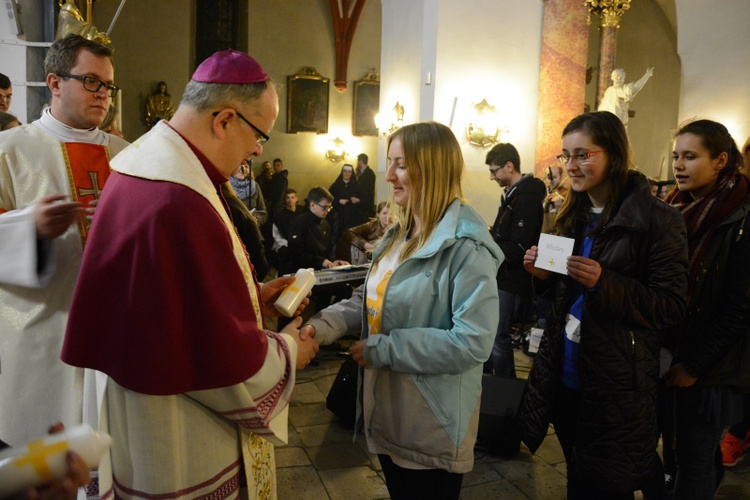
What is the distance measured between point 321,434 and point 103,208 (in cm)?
289

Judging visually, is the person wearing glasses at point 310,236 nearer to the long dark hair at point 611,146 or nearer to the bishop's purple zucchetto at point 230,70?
the long dark hair at point 611,146

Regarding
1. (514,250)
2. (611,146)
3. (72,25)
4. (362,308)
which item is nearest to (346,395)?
(514,250)

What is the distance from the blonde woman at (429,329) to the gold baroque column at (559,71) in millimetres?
6003

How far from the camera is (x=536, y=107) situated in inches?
299

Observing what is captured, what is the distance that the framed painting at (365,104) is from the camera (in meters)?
16.0

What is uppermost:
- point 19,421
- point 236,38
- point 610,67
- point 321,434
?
point 236,38

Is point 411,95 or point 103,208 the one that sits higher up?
point 411,95

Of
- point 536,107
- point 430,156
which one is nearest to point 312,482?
point 430,156

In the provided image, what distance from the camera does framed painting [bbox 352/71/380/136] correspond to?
16.0 metres

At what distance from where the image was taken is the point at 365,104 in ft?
52.7

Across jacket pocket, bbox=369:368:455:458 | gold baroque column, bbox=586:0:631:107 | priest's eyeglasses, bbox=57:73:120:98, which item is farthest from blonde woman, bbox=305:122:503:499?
gold baroque column, bbox=586:0:631:107

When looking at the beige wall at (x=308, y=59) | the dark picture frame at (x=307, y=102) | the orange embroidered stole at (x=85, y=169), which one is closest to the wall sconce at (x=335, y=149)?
the beige wall at (x=308, y=59)

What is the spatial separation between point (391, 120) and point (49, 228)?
7668mm

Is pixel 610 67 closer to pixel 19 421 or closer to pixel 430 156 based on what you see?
pixel 430 156
